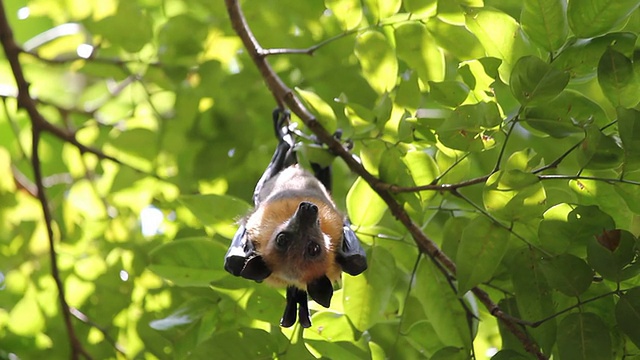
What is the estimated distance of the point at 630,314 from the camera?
2096 mm

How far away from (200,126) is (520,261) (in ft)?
6.22

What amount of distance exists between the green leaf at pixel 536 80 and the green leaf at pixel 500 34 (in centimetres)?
23

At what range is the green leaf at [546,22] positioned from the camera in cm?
215

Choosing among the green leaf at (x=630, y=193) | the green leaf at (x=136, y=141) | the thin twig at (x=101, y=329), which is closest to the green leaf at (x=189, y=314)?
the thin twig at (x=101, y=329)

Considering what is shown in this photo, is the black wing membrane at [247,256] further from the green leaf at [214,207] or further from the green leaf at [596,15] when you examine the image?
the green leaf at [596,15]

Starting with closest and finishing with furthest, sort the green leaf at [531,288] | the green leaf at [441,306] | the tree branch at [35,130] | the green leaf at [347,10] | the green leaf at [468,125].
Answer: the green leaf at [468,125]
the green leaf at [531,288]
the green leaf at [441,306]
the green leaf at [347,10]
the tree branch at [35,130]

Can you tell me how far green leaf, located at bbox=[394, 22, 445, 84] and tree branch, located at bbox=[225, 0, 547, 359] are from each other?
15.9 inches

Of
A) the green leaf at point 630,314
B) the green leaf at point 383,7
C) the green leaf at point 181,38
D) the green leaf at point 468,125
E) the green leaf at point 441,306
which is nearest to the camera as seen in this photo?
the green leaf at point 630,314

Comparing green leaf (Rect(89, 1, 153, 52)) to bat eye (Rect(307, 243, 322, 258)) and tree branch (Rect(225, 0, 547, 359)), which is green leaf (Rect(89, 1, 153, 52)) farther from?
bat eye (Rect(307, 243, 322, 258))

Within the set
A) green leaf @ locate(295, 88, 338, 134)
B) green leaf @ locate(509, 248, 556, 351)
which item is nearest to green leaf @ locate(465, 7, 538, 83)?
green leaf @ locate(509, 248, 556, 351)

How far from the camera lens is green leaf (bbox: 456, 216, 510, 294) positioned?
224cm

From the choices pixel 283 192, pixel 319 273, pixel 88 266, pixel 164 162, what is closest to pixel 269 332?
pixel 319 273

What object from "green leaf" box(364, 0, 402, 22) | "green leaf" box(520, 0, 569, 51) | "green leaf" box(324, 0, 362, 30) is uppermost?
"green leaf" box(520, 0, 569, 51)

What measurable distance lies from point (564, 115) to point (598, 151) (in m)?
0.19
